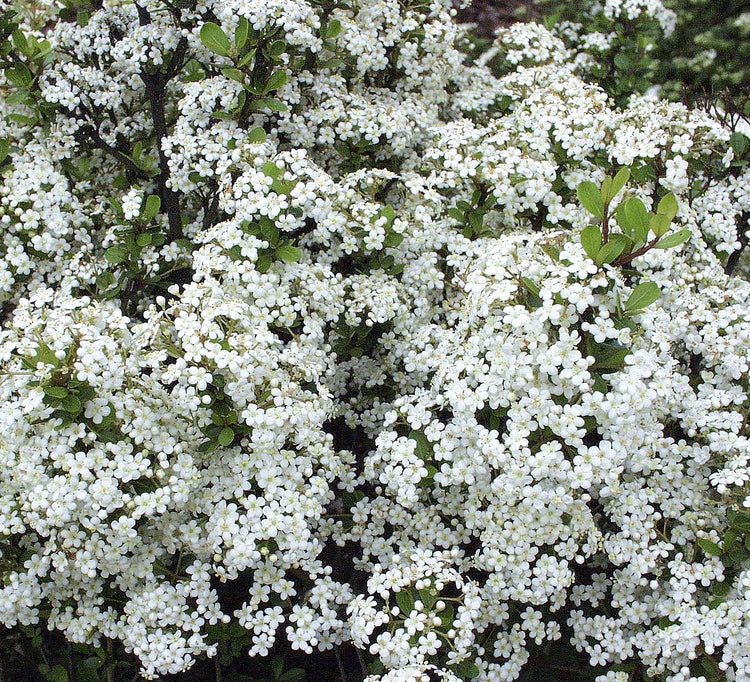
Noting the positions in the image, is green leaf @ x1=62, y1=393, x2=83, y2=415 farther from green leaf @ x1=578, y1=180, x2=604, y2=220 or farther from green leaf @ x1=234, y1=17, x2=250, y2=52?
green leaf @ x1=578, y1=180, x2=604, y2=220

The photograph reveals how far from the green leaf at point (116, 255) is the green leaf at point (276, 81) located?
0.93 m

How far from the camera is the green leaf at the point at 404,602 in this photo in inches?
109

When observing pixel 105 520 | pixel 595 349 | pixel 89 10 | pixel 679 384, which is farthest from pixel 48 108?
pixel 679 384

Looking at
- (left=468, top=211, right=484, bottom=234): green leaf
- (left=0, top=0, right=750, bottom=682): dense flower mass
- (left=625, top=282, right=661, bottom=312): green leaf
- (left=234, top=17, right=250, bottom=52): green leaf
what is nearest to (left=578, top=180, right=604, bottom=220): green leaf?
(left=0, top=0, right=750, bottom=682): dense flower mass

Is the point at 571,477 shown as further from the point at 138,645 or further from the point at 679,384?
the point at 138,645

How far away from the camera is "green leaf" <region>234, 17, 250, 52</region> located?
3242mm

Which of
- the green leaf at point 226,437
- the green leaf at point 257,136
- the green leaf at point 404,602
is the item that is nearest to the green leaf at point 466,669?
the green leaf at point 404,602

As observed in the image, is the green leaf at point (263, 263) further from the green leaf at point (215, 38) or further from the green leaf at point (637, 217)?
the green leaf at point (637, 217)

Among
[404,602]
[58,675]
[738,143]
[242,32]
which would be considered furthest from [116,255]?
[738,143]

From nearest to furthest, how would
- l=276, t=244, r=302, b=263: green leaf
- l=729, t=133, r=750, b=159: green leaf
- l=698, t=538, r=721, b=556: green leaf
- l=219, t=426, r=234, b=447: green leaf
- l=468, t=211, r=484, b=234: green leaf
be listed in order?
l=219, t=426, r=234, b=447: green leaf → l=698, t=538, r=721, b=556: green leaf → l=276, t=244, r=302, b=263: green leaf → l=468, t=211, r=484, b=234: green leaf → l=729, t=133, r=750, b=159: green leaf

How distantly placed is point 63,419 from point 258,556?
2.63 ft

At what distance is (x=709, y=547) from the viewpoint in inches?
111

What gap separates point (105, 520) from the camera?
2787 millimetres

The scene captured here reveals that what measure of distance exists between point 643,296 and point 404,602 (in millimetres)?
1345
